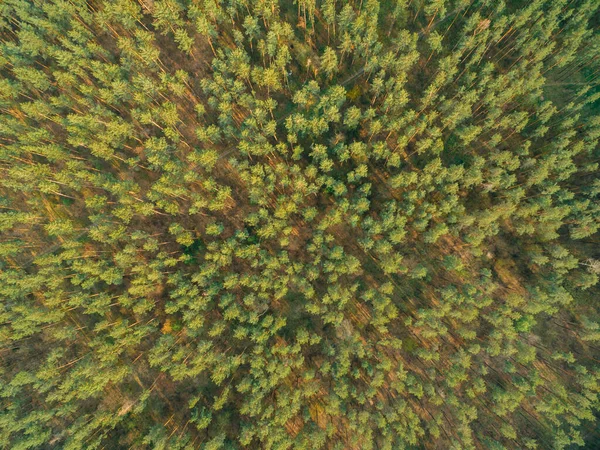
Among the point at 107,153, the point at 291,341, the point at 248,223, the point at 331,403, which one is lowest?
the point at 331,403

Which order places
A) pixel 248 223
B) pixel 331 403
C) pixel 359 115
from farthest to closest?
pixel 248 223
pixel 359 115
pixel 331 403

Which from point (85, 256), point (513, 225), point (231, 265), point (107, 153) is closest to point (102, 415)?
point (85, 256)

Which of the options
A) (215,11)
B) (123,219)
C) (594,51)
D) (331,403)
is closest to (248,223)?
(123,219)

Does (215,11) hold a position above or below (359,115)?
above

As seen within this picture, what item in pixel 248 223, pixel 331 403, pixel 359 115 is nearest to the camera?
pixel 331 403

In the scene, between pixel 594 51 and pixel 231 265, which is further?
pixel 231 265

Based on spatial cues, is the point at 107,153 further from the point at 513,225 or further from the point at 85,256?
the point at 513,225

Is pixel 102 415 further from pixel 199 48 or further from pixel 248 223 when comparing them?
pixel 199 48
